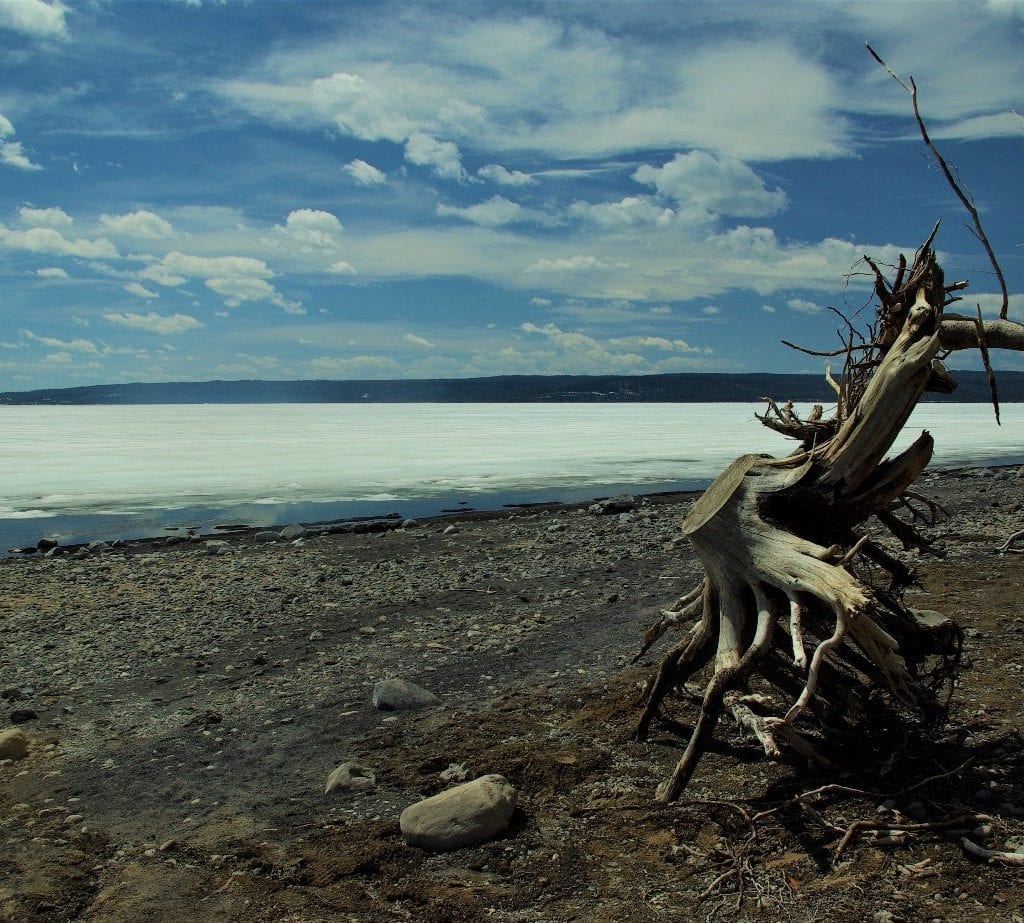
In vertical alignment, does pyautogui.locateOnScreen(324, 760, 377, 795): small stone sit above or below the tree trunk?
below

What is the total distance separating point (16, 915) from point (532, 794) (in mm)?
2618

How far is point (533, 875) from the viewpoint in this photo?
176 inches

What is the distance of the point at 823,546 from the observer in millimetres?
5457

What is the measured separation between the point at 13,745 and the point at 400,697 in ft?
8.70

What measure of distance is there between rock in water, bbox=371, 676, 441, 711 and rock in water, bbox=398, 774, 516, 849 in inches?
76.1

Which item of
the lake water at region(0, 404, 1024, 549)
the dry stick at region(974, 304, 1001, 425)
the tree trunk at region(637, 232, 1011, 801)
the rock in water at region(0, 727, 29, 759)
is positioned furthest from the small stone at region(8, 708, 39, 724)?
the lake water at region(0, 404, 1024, 549)

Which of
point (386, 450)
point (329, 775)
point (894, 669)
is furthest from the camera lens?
point (386, 450)

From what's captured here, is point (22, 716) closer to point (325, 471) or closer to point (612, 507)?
point (612, 507)

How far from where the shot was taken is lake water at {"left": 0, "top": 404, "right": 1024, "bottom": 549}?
1967 cm

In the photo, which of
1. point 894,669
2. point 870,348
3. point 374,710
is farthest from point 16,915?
point 870,348

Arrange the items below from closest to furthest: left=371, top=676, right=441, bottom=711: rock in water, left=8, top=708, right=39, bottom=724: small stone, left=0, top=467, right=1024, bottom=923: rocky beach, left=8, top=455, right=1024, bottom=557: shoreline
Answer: left=0, top=467, right=1024, bottom=923: rocky beach → left=371, top=676, right=441, bottom=711: rock in water → left=8, top=708, right=39, bottom=724: small stone → left=8, top=455, right=1024, bottom=557: shoreline

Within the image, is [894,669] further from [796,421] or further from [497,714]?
[497,714]

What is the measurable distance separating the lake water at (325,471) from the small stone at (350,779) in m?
12.8

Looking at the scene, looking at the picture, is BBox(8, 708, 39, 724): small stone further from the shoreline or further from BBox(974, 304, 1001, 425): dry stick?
the shoreline
